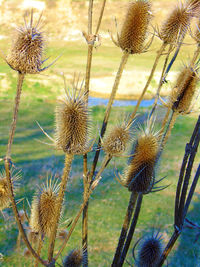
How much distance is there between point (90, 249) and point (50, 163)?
6.90ft

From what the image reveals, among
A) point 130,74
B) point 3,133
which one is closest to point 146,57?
point 130,74

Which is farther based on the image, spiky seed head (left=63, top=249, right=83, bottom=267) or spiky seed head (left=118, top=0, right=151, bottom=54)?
spiky seed head (left=63, top=249, right=83, bottom=267)

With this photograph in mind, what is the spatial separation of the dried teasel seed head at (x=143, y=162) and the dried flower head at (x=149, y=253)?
1.35ft

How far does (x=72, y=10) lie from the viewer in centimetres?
1319

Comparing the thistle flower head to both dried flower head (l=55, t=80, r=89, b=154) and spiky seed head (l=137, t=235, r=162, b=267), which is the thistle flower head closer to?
dried flower head (l=55, t=80, r=89, b=154)

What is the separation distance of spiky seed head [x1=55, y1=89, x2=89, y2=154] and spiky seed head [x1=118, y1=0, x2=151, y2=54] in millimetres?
327

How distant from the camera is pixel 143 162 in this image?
1252 millimetres

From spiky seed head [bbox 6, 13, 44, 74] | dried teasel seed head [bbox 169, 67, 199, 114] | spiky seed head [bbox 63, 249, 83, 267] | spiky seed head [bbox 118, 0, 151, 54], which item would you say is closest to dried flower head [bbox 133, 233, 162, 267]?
spiky seed head [bbox 63, 249, 83, 267]

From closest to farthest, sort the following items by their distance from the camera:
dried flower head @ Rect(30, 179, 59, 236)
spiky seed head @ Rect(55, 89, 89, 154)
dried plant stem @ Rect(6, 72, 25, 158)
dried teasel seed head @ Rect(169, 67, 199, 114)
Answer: dried plant stem @ Rect(6, 72, 25, 158) → spiky seed head @ Rect(55, 89, 89, 154) → dried flower head @ Rect(30, 179, 59, 236) → dried teasel seed head @ Rect(169, 67, 199, 114)

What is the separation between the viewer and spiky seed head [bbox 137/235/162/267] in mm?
1509

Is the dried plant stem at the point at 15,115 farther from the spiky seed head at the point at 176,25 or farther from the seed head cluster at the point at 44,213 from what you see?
the spiky seed head at the point at 176,25

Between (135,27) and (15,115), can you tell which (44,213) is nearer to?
(15,115)

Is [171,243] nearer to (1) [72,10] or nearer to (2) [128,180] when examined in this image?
(2) [128,180]

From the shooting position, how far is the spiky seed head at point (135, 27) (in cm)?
126
